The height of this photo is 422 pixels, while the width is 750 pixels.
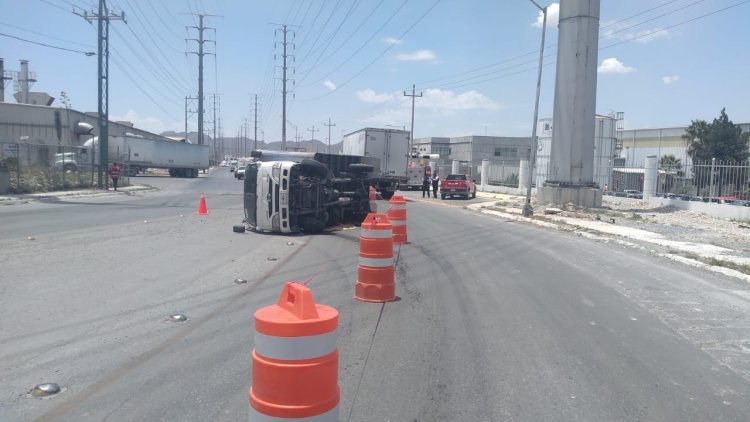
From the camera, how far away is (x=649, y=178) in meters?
30.1

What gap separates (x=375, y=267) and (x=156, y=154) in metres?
58.4

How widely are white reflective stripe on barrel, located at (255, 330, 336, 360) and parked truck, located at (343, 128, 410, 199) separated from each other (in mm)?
33305

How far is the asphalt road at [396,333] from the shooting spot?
15.8 ft

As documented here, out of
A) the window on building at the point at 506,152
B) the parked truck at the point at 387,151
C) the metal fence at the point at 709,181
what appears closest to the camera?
the metal fence at the point at 709,181

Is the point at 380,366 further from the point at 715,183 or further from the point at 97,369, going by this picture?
the point at 715,183

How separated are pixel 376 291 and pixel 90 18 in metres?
35.0

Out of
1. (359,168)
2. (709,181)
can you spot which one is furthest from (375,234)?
(709,181)

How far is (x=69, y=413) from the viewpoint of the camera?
446 centimetres

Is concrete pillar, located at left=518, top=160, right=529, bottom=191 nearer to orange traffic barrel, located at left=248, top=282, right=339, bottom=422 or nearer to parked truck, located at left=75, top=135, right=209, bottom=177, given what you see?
parked truck, located at left=75, top=135, right=209, bottom=177

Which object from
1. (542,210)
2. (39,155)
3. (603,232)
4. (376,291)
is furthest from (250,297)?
(39,155)

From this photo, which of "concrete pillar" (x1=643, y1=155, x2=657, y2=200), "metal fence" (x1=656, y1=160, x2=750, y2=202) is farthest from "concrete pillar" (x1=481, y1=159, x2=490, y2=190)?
"metal fence" (x1=656, y1=160, x2=750, y2=202)

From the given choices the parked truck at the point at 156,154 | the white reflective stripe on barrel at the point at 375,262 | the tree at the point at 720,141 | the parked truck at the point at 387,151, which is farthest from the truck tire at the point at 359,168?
the parked truck at the point at 156,154

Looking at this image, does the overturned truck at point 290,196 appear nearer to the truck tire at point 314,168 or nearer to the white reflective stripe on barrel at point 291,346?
the truck tire at point 314,168

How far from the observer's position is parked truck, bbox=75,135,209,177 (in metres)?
57.3
